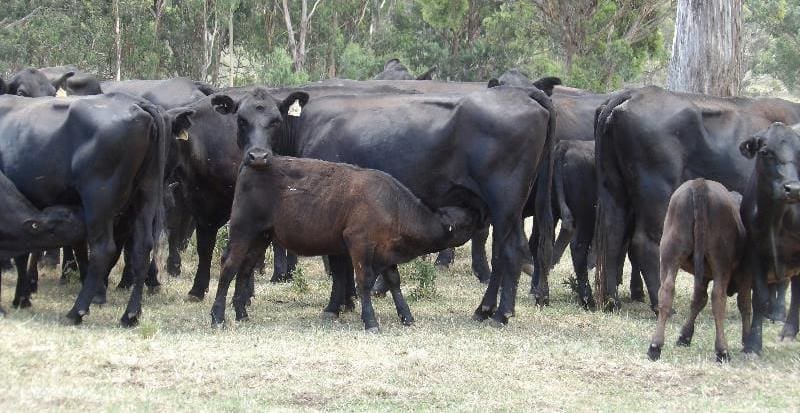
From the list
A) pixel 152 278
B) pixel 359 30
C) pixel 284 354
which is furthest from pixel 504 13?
pixel 284 354

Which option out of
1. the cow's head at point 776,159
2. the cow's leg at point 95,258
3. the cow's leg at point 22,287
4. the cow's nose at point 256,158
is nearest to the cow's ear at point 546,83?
the cow's nose at point 256,158

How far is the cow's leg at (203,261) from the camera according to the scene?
40.6 ft

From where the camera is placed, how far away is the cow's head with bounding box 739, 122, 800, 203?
8.93 metres

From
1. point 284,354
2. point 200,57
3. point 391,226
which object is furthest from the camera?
point 200,57

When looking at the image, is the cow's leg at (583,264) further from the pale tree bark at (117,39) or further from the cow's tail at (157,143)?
the pale tree bark at (117,39)

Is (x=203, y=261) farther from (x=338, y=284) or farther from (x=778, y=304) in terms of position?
(x=778, y=304)

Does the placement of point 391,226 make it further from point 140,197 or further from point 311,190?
point 140,197

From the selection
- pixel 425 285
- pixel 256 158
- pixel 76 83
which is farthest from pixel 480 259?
pixel 76 83

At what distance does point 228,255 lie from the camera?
34.7 feet

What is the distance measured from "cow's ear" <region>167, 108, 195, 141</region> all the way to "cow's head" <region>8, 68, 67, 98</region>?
3.22m

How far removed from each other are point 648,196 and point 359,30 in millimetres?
29836

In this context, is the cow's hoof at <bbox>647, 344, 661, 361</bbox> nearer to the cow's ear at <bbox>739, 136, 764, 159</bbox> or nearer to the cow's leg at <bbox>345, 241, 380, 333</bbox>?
the cow's ear at <bbox>739, 136, 764, 159</bbox>

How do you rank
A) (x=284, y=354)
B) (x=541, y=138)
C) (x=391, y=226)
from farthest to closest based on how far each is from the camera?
(x=541, y=138), (x=391, y=226), (x=284, y=354)

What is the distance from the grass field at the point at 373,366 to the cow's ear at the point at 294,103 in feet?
6.40
